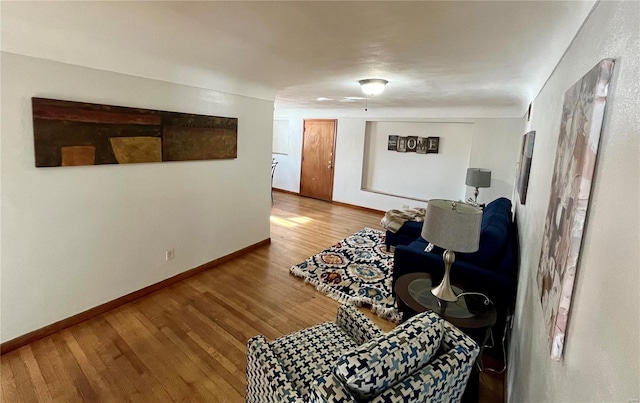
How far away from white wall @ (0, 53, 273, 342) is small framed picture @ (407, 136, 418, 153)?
3.50 metres

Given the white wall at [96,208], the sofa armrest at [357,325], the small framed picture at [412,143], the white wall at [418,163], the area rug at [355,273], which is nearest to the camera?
the sofa armrest at [357,325]

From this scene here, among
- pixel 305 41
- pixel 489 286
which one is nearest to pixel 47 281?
pixel 305 41

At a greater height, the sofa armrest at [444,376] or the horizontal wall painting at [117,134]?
the horizontal wall painting at [117,134]

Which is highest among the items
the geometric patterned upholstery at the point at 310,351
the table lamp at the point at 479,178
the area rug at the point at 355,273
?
the table lamp at the point at 479,178

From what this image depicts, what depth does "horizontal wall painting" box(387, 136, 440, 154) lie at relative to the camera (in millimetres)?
6059

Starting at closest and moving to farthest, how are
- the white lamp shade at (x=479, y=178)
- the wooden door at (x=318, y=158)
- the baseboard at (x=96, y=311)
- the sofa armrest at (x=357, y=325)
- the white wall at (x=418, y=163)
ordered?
1. the sofa armrest at (x=357, y=325)
2. the baseboard at (x=96, y=311)
3. the white lamp shade at (x=479, y=178)
4. the white wall at (x=418, y=163)
5. the wooden door at (x=318, y=158)

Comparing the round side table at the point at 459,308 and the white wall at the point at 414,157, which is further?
the white wall at the point at 414,157

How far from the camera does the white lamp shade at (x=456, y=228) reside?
179cm

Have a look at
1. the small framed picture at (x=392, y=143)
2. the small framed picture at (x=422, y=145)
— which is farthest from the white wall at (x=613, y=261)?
the small framed picture at (x=392, y=143)

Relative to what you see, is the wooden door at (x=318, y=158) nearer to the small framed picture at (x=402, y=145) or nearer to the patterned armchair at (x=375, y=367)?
the small framed picture at (x=402, y=145)

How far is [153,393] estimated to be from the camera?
6.55ft

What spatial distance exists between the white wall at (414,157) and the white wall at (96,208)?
3426mm

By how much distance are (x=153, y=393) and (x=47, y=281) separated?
1235mm

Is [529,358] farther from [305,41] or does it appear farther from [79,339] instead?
[79,339]
